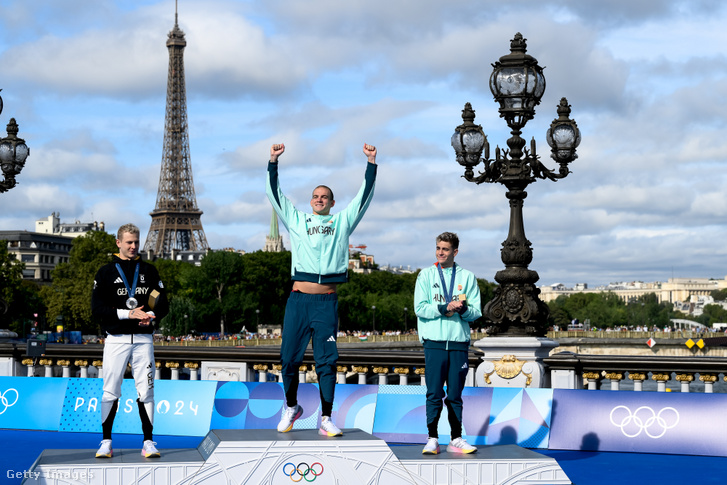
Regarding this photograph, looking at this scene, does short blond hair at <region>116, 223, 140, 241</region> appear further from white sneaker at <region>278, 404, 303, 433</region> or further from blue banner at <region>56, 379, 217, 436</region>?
blue banner at <region>56, 379, 217, 436</region>

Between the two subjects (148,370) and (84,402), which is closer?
(148,370)

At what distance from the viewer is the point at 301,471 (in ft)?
28.2

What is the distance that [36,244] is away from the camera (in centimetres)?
14850

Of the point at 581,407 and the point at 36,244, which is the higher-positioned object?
the point at 36,244

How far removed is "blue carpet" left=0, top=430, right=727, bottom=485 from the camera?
10086mm

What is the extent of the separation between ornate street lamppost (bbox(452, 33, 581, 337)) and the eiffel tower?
119479mm

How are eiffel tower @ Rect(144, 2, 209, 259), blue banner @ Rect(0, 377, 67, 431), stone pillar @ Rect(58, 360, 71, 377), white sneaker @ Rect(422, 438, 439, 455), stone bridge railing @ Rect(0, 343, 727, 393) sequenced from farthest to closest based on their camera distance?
eiffel tower @ Rect(144, 2, 209, 259), stone pillar @ Rect(58, 360, 71, 377), blue banner @ Rect(0, 377, 67, 431), stone bridge railing @ Rect(0, 343, 727, 393), white sneaker @ Rect(422, 438, 439, 455)

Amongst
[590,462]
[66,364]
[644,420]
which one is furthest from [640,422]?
[66,364]

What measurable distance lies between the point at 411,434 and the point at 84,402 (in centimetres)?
477

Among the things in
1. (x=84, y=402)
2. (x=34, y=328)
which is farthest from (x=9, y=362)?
(x=34, y=328)

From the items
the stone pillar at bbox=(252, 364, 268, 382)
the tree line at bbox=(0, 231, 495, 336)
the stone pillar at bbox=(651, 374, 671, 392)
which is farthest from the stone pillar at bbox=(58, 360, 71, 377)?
the tree line at bbox=(0, 231, 495, 336)

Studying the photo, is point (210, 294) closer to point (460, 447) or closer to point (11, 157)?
point (11, 157)

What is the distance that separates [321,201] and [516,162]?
561cm

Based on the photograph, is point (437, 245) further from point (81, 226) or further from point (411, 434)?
point (81, 226)
